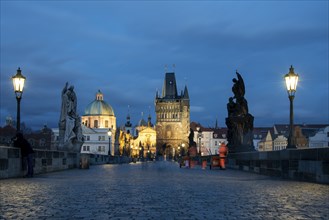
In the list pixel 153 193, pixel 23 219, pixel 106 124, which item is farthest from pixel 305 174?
pixel 106 124

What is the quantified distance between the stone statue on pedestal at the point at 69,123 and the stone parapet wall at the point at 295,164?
11.2 meters

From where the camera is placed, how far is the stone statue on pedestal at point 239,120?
30.0 metres

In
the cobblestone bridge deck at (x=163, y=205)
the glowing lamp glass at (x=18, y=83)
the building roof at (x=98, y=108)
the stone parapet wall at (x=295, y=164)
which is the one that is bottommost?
the cobblestone bridge deck at (x=163, y=205)

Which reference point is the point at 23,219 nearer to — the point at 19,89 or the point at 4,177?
the point at 4,177

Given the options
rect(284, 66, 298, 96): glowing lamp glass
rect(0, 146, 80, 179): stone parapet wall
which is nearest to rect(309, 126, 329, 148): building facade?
rect(0, 146, 80, 179): stone parapet wall

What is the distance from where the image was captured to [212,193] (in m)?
11.8

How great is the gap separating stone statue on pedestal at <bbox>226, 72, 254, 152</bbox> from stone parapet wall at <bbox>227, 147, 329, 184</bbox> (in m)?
4.53

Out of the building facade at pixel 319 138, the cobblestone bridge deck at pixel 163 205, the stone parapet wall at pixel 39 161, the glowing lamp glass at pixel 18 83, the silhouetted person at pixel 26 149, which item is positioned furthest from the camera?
the building facade at pixel 319 138

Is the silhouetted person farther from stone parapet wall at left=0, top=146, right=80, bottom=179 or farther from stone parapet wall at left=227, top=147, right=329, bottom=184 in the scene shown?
stone parapet wall at left=227, top=147, right=329, bottom=184

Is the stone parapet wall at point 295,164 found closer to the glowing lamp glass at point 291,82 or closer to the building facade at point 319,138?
the glowing lamp glass at point 291,82

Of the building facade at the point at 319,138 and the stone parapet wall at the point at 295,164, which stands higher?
the building facade at the point at 319,138

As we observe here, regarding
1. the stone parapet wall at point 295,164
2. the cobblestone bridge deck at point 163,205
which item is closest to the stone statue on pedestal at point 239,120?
the stone parapet wall at point 295,164

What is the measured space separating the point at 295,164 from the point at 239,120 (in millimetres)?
12597

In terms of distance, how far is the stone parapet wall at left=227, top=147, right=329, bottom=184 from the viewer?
48.0 ft
